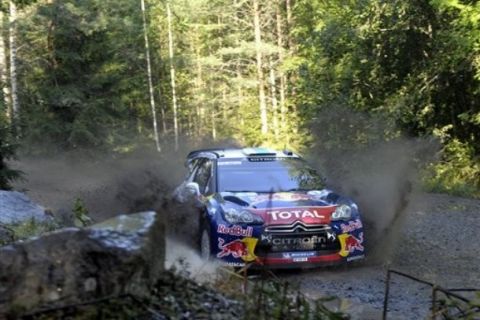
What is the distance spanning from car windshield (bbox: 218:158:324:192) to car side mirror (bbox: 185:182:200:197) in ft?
1.63

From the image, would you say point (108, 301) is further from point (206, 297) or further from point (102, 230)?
point (206, 297)

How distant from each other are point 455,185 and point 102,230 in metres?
16.0

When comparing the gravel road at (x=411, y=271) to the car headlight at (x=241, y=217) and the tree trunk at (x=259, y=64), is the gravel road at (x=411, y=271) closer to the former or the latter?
the car headlight at (x=241, y=217)

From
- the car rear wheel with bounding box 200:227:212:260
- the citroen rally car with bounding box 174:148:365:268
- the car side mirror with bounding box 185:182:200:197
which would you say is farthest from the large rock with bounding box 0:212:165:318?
the car side mirror with bounding box 185:182:200:197

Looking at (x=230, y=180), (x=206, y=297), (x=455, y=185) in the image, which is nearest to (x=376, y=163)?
(x=455, y=185)

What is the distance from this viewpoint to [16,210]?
1088 cm

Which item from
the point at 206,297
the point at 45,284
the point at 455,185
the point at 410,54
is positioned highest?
the point at 410,54

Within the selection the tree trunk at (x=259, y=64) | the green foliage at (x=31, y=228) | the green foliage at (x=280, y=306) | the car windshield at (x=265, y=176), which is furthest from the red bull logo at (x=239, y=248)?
the tree trunk at (x=259, y=64)

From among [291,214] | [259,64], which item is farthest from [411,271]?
[259,64]

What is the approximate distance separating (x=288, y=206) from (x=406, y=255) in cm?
260

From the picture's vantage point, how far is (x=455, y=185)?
17875mm

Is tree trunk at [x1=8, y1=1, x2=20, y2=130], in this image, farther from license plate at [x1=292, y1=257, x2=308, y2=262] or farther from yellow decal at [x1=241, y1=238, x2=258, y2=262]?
license plate at [x1=292, y1=257, x2=308, y2=262]

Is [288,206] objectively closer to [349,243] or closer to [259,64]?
[349,243]

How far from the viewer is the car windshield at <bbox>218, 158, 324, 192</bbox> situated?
9.17m
